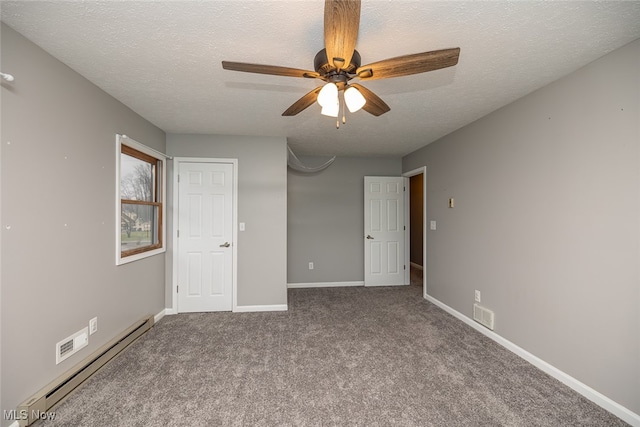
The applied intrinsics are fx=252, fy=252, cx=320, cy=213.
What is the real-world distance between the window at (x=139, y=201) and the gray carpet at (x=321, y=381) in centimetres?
95

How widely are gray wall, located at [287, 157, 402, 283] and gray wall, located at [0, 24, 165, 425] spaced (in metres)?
2.65

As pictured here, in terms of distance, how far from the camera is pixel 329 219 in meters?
4.66

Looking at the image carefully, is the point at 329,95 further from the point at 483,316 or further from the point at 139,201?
the point at 483,316

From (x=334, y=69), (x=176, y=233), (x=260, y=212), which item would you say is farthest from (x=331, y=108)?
(x=176, y=233)

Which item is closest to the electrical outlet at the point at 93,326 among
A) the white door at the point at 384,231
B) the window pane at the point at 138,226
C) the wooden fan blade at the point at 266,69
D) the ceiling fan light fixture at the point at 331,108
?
the window pane at the point at 138,226

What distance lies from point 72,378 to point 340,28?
2820 mm

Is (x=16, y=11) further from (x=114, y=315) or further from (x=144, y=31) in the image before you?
(x=114, y=315)

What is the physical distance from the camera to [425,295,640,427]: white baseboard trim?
62.2 inches

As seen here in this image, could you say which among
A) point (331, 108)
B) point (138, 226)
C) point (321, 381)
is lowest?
point (321, 381)

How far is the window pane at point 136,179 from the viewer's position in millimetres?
2555

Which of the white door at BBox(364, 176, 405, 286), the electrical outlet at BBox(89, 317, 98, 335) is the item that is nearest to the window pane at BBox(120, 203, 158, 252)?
the electrical outlet at BBox(89, 317, 98, 335)

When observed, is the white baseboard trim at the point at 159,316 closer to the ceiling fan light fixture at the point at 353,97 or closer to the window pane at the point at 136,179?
the window pane at the point at 136,179

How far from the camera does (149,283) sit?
2914mm

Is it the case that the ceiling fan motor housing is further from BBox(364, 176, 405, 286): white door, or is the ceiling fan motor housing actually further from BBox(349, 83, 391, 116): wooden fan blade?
BBox(364, 176, 405, 286): white door
